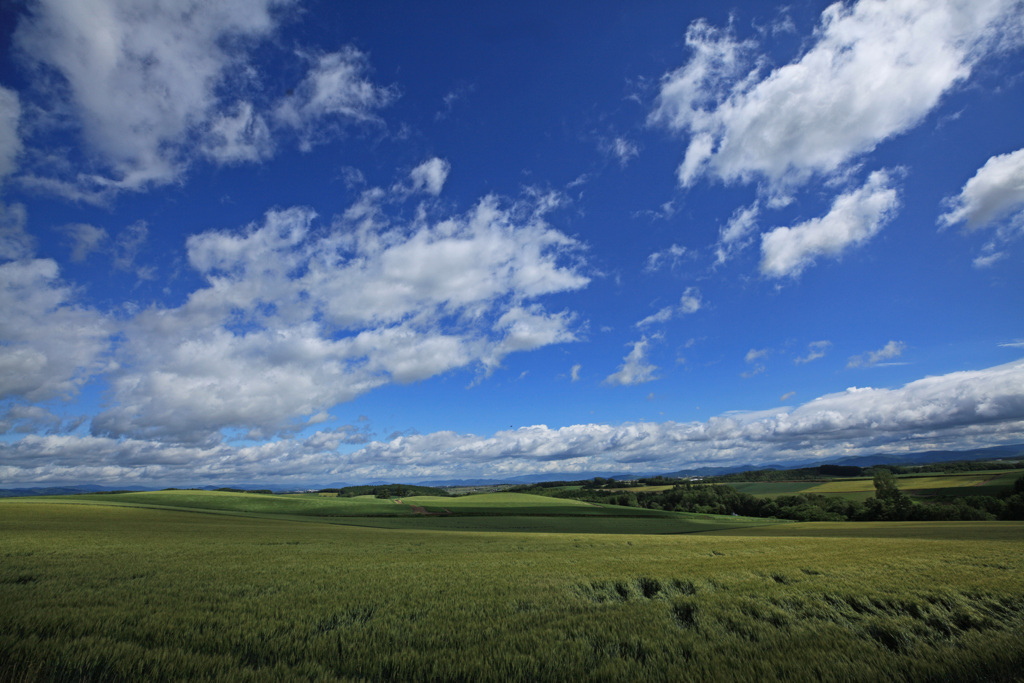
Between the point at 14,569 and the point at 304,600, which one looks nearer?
the point at 304,600

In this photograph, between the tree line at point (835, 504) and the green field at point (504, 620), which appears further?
the tree line at point (835, 504)

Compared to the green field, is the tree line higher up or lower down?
lower down

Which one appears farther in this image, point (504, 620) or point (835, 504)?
point (835, 504)

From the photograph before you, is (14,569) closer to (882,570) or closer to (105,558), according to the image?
(105,558)

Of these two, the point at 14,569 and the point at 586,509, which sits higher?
the point at 14,569

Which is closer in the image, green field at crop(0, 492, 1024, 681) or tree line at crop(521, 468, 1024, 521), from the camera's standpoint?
green field at crop(0, 492, 1024, 681)

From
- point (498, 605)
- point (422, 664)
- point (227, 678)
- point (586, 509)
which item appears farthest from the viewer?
point (586, 509)

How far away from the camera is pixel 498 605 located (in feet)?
33.9

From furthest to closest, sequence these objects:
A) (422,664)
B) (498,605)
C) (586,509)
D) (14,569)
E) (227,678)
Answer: (586,509) → (14,569) → (498,605) → (422,664) → (227,678)

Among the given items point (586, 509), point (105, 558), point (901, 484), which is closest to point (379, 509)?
point (586, 509)

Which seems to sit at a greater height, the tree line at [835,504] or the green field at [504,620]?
the green field at [504,620]

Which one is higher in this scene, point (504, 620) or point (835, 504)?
point (504, 620)

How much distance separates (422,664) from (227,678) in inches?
107

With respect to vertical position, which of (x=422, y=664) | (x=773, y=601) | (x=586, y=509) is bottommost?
(x=586, y=509)
